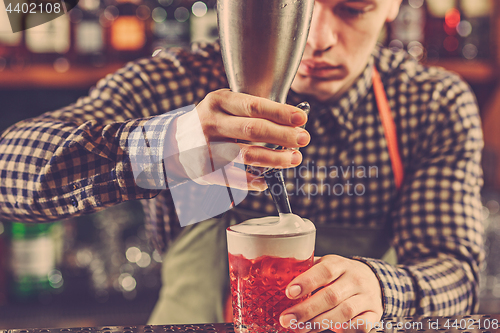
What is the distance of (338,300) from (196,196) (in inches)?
10.4

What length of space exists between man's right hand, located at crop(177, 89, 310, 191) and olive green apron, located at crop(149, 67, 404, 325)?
1.01 feet

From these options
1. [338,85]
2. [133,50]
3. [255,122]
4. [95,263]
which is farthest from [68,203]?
[133,50]

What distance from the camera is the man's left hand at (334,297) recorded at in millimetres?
456

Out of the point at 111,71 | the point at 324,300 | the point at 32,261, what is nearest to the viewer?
the point at 324,300

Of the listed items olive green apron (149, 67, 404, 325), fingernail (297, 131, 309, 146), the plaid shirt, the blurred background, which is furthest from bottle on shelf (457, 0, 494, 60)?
Answer: fingernail (297, 131, 309, 146)

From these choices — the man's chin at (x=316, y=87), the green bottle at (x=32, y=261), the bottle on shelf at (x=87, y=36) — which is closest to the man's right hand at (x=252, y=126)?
the man's chin at (x=316, y=87)

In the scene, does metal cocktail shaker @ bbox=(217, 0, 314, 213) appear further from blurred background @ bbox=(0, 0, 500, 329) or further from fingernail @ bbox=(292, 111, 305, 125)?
blurred background @ bbox=(0, 0, 500, 329)

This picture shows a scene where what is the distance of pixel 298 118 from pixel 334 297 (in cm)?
20

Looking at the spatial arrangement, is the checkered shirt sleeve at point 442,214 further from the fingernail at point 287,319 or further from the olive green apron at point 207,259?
the fingernail at point 287,319

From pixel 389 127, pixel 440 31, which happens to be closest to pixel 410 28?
pixel 440 31

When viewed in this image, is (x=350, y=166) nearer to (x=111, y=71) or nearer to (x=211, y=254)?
(x=211, y=254)

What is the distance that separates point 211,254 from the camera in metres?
0.77

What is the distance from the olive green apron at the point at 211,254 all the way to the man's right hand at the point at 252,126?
0.31 meters

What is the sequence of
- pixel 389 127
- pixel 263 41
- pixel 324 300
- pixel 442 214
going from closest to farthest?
1. pixel 263 41
2. pixel 324 300
3. pixel 442 214
4. pixel 389 127
